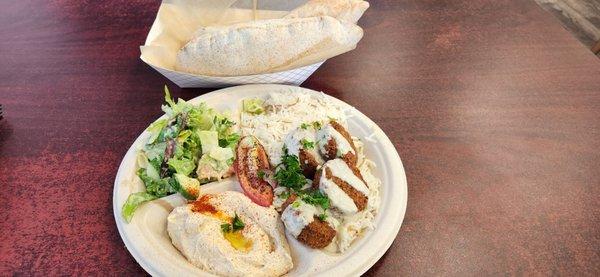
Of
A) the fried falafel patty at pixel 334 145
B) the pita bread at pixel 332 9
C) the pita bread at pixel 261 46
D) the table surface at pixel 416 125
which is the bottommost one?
the table surface at pixel 416 125

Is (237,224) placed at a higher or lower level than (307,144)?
lower

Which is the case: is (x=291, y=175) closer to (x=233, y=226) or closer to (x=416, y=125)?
(x=233, y=226)

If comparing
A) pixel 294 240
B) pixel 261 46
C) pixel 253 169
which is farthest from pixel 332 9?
pixel 294 240

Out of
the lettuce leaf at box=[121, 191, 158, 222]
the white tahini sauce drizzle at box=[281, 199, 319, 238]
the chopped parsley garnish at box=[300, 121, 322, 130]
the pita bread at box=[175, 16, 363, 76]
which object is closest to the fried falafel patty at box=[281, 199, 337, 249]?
the white tahini sauce drizzle at box=[281, 199, 319, 238]

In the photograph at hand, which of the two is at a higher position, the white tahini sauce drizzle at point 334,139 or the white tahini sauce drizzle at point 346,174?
the white tahini sauce drizzle at point 334,139

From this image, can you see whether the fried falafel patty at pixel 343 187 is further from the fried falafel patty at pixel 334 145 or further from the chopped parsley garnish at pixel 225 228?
the chopped parsley garnish at pixel 225 228

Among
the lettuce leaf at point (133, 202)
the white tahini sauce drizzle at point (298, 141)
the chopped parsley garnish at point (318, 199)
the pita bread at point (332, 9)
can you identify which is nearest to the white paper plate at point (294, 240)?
the lettuce leaf at point (133, 202)

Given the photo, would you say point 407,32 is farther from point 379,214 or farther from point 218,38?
point 379,214
